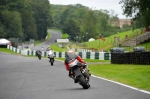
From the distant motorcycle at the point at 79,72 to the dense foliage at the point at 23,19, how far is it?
319 feet

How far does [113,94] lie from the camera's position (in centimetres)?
1120

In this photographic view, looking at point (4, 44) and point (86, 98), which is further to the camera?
point (4, 44)

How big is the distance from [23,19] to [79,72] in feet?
424

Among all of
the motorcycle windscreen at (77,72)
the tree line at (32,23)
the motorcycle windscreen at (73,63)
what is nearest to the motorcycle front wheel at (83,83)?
the motorcycle windscreen at (77,72)

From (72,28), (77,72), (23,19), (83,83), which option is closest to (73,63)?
(77,72)

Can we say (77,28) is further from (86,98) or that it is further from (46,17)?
(86,98)

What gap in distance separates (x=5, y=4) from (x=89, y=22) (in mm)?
40060

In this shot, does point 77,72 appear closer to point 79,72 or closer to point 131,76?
point 79,72

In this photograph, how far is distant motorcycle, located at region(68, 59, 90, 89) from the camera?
13.3 meters

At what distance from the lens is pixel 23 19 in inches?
5546

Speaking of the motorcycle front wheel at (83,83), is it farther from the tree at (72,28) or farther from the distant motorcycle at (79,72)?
the tree at (72,28)

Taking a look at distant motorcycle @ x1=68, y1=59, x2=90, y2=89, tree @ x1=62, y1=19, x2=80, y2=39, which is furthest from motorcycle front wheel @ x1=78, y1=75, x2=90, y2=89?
tree @ x1=62, y1=19, x2=80, y2=39

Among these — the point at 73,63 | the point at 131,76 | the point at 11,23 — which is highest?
the point at 11,23

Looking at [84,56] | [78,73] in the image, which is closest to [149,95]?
[78,73]
